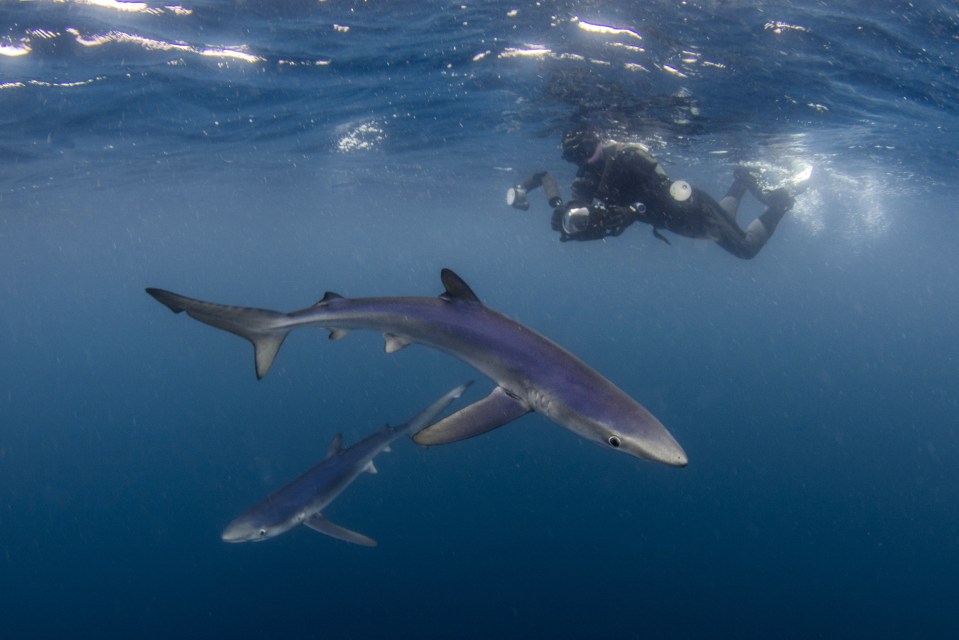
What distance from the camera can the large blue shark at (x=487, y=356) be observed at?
297 cm

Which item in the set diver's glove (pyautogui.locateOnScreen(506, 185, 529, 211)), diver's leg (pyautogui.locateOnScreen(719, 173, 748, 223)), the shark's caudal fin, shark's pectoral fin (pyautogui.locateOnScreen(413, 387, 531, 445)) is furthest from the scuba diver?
shark's pectoral fin (pyautogui.locateOnScreen(413, 387, 531, 445))

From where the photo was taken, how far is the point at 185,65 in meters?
13.3

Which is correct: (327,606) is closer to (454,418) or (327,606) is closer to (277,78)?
(454,418)

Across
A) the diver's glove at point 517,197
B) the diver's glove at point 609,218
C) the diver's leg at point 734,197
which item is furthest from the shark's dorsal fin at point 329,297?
the diver's leg at point 734,197

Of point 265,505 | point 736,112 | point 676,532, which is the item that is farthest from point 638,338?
point 265,505

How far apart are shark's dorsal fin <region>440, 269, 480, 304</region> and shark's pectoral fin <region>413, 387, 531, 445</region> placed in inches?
30.2

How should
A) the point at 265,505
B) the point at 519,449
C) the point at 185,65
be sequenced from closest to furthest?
the point at 265,505, the point at 185,65, the point at 519,449

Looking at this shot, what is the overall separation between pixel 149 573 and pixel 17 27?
12.0m

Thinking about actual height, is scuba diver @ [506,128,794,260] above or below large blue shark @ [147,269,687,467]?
Result: below

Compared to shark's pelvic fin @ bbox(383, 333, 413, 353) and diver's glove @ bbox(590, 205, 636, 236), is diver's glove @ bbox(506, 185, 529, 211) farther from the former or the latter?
shark's pelvic fin @ bbox(383, 333, 413, 353)

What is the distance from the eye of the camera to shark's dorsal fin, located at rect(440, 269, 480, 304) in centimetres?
369

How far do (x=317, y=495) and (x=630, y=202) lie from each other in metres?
7.49

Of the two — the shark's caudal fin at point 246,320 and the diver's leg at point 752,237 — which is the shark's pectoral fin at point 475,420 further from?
the diver's leg at point 752,237

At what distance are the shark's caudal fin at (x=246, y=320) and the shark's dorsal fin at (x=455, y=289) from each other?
4.54ft
